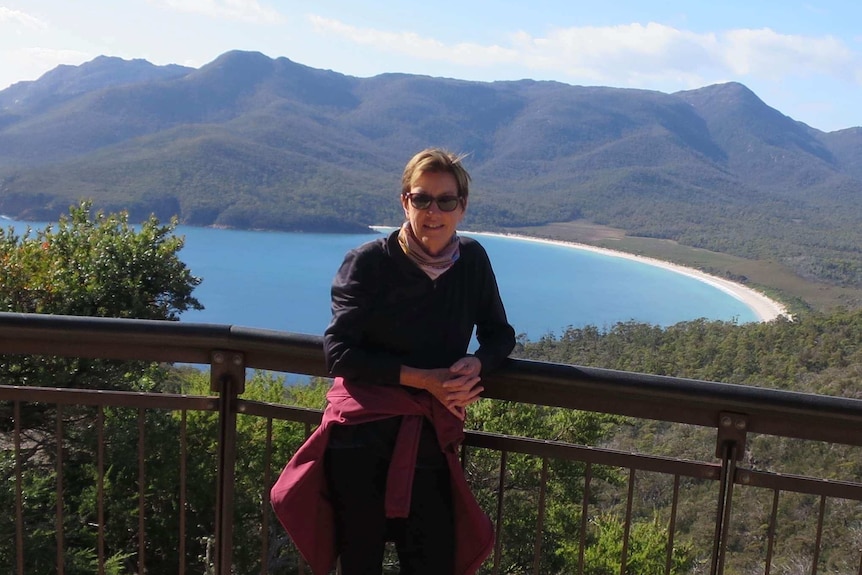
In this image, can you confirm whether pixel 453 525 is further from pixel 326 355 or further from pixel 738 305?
pixel 738 305

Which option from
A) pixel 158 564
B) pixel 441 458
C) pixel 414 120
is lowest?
pixel 158 564

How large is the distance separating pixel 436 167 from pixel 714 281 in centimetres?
9648

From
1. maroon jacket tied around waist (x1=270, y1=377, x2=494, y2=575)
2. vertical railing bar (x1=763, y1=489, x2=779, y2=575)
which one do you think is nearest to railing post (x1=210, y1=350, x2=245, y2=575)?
maroon jacket tied around waist (x1=270, y1=377, x2=494, y2=575)

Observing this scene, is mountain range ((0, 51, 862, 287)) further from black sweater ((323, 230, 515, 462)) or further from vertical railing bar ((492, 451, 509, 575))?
black sweater ((323, 230, 515, 462))

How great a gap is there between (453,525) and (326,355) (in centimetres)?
49

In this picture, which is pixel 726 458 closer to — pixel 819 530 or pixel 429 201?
pixel 819 530

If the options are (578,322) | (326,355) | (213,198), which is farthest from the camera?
(213,198)

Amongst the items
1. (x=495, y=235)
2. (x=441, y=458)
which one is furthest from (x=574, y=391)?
(x=495, y=235)

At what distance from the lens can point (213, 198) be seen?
100312mm

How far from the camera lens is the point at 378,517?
1.81m

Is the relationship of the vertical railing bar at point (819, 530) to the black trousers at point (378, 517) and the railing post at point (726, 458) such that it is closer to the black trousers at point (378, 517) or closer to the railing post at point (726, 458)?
the railing post at point (726, 458)

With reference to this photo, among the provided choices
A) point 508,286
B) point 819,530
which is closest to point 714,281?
point 508,286

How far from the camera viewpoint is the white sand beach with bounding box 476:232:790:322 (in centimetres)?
6981

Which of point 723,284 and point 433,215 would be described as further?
point 723,284
